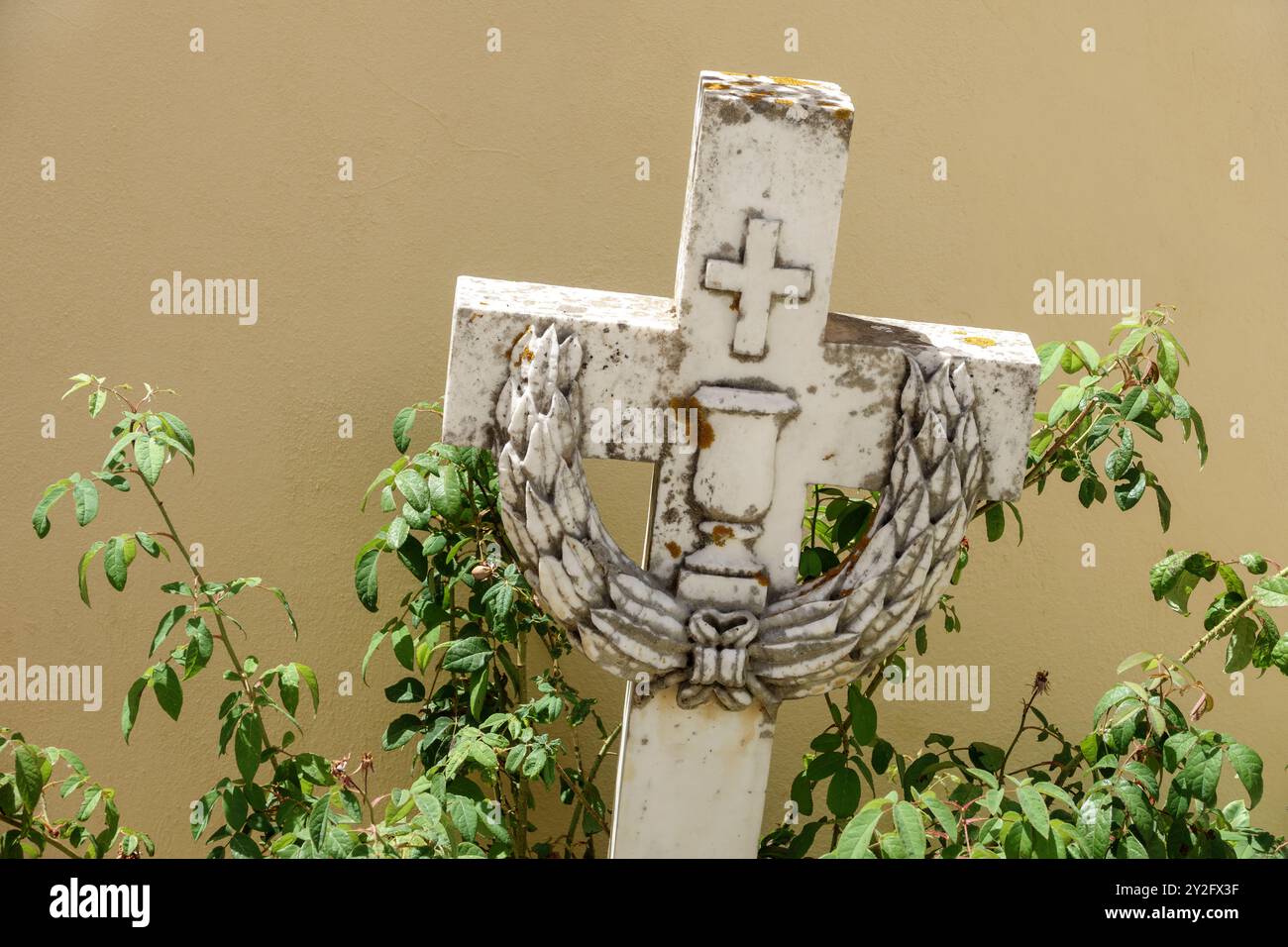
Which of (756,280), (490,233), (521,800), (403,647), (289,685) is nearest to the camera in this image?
(756,280)

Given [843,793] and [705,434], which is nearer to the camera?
[705,434]

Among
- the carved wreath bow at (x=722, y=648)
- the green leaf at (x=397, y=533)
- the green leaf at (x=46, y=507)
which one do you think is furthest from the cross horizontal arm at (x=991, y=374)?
the green leaf at (x=46, y=507)

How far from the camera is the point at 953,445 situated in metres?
2.63

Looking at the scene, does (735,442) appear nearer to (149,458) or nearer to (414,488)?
(414,488)

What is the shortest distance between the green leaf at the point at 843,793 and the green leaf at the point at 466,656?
777 millimetres

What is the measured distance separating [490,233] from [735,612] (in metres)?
1.47

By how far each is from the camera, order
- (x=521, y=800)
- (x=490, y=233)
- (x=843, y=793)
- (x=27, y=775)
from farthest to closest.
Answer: (x=490, y=233) < (x=521, y=800) < (x=843, y=793) < (x=27, y=775)

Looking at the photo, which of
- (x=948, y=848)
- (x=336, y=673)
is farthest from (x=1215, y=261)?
(x=336, y=673)

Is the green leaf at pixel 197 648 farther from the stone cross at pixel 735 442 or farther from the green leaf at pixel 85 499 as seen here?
the stone cross at pixel 735 442

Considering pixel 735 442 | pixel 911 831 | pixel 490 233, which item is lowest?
pixel 911 831

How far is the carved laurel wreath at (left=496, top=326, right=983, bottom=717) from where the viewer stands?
254 centimetres

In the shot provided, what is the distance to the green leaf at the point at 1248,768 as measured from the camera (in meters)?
2.70

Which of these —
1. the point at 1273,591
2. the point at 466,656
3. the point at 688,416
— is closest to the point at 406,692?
the point at 466,656

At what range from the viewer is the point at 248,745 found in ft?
9.64
